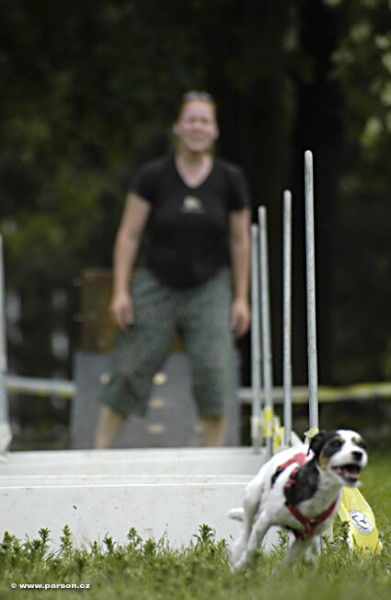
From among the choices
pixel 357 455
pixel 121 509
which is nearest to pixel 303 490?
pixel 357 455

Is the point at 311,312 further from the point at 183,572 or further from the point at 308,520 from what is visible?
the point at 183,572

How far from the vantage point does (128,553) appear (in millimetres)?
5852

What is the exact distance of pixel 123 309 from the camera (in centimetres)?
984

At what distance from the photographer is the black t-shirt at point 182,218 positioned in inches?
385

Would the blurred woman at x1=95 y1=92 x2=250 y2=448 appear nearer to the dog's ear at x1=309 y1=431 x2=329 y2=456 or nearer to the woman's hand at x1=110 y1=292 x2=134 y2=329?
the woman's hand at x1=110 y1=292 x2=134 y2=329

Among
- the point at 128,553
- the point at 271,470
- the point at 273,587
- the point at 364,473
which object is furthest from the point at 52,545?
the point at 364,473

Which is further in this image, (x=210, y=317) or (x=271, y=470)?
(x=210, y=317)

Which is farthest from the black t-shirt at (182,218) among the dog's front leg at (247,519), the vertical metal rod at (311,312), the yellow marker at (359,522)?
the dog's front leg at (247,519)

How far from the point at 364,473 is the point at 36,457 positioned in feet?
5.98

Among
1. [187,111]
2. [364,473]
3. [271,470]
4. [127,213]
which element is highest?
[187,111]

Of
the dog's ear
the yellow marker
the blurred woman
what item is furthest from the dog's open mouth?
the blurred woman

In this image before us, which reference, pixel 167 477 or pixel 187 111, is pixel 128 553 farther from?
pixel 187 111

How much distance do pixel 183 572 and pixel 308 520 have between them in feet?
1.47

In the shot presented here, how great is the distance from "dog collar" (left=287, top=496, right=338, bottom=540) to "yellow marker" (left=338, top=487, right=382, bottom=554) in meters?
0.60
